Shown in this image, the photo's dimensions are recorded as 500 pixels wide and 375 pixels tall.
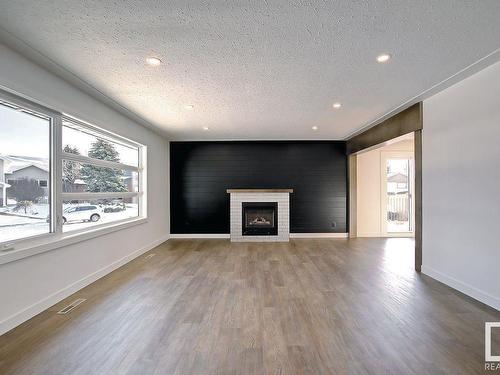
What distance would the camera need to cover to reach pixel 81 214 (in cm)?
335

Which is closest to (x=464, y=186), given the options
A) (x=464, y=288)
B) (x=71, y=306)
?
(x=464, y=288)

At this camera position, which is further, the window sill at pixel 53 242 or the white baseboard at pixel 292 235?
the white baseboard at pixel 292 235

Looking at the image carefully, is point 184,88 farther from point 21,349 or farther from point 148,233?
point 148,233

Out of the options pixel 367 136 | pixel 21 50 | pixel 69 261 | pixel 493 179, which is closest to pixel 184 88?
pixel 21 50

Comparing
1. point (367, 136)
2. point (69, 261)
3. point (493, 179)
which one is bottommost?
point (69, 261)

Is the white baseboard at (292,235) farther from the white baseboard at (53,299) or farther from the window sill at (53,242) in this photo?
the window sill at (53,242)

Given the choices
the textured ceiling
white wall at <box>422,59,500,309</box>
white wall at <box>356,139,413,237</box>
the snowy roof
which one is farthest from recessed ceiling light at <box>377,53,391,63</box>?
white wall at <box>356,139,413,237</box>

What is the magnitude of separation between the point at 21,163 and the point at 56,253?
1018mm

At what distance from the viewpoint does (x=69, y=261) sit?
2.90 metres

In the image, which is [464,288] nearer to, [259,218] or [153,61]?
[259,218]

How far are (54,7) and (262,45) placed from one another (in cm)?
155

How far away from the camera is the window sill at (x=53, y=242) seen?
2.19 metres

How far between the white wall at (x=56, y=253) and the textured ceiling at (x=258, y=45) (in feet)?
0.89

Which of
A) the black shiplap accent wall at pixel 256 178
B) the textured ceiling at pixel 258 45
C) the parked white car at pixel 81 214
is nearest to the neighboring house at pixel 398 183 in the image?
the black shiplap accent wall at pixel 256 178
